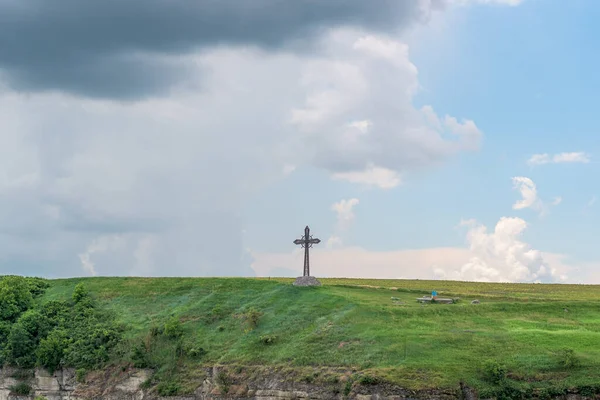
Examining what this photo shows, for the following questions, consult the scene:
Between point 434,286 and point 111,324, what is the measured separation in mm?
35573

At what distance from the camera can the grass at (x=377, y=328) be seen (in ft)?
153

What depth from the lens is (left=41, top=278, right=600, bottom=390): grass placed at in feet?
153

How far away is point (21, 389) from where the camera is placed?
62.7 meters

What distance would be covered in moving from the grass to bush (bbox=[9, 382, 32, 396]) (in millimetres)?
10208

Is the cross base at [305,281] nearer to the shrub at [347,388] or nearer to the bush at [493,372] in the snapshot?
the shrub at [347,388]

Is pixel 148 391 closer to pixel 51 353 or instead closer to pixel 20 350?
pixel 51 353

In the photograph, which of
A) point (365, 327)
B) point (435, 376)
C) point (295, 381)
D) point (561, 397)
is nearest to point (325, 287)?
point (365, 327)

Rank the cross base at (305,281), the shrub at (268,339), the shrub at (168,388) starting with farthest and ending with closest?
the cross base at (305,281), the shrub at (268,339), the shrub at (168,388)

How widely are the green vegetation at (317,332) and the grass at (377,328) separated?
0.36ft

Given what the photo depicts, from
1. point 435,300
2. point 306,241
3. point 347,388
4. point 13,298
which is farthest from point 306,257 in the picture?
point 13,298

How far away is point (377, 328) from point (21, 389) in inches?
1313

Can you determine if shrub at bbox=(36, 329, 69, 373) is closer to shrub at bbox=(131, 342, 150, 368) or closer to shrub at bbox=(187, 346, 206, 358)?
shrub at bbox=(131, 342, 150, 368)

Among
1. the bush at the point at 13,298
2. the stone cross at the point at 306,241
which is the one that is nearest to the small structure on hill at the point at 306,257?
the stone cross at the point at 306,241

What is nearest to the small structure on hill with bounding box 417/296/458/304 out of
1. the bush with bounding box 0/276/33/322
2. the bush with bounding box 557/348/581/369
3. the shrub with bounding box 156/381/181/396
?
the bush with bounding box 557/348/581/369
